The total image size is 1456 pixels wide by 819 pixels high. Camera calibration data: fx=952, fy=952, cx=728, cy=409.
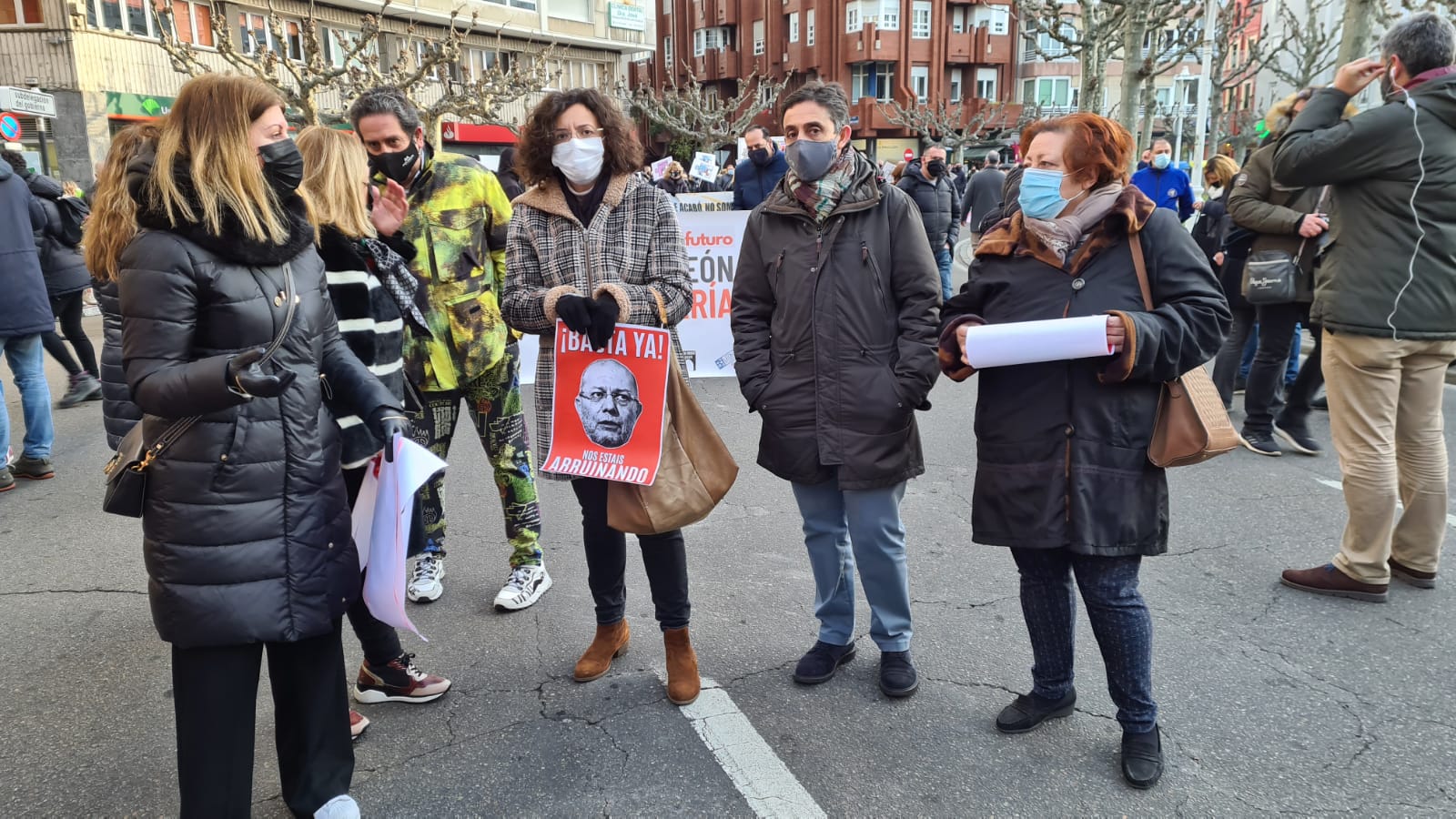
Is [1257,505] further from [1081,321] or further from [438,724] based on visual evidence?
[438,724]

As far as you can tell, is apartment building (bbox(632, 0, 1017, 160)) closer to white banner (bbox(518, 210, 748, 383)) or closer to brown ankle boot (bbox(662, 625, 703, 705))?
white banner (bbox(518, 210, 748, 383))

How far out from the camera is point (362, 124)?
3.72 meters

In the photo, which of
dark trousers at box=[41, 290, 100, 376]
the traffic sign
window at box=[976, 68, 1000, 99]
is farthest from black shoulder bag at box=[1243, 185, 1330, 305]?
window at box=[976, 68, 1000, 99]

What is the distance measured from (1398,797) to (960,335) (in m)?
1.74

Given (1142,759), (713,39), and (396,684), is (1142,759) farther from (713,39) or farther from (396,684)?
(713,39)

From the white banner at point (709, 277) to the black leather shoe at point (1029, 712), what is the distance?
554 cm

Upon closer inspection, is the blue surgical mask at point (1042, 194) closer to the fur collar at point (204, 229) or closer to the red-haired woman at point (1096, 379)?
the red-haired woman at point (1096, 379)

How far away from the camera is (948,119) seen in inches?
2002

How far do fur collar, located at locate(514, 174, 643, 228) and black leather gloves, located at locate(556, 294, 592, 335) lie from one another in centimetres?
38

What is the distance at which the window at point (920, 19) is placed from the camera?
52094mm

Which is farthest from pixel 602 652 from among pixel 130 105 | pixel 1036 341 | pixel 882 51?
pixel 882 51

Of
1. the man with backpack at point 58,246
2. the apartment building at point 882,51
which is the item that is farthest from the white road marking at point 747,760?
the apartment building at point 882,51

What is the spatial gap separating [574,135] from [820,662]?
200cm

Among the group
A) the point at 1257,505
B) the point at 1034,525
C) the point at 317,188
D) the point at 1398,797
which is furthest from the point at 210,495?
the point at 1257,505
